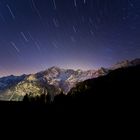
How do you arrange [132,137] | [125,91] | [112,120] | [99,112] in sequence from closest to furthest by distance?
1. [132,137]
2. [112,120]
3. [99,112]
4. [125,91]

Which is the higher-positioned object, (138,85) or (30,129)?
→ (138,85)

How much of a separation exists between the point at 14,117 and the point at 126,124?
20.7m

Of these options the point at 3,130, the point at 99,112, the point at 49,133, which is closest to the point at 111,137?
the point at 49,133

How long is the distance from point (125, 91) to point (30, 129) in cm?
3689

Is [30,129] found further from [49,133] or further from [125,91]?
[125,91]

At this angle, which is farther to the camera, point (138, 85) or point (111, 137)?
point (138, 85)

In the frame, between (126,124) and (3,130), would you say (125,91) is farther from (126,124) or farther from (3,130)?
(3,130)

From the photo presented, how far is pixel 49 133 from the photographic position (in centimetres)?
3572

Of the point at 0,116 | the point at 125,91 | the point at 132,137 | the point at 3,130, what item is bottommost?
the point at 132,137

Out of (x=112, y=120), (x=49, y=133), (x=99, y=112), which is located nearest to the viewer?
(x=49, y=133)

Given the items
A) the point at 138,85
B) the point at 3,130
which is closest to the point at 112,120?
the point at 3,130

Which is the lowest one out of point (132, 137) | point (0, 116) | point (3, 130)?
point (132, 137)

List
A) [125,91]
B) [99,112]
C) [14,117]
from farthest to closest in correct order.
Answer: [125,91], [99,112], [14,117]

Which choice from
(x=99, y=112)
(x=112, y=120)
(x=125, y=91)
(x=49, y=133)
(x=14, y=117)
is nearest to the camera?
(x=49, y=133)
